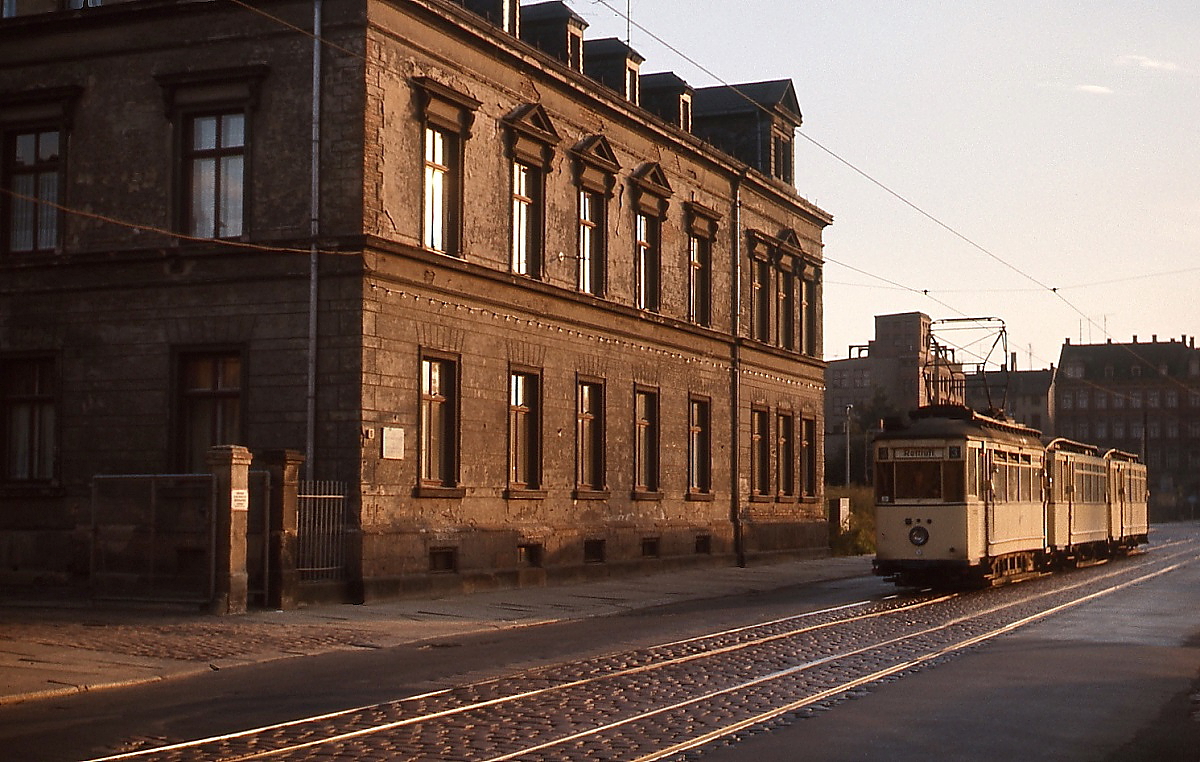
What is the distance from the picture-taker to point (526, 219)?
100 ft

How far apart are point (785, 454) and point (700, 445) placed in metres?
7.03

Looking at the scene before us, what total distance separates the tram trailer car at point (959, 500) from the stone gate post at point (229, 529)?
1355 centimetres

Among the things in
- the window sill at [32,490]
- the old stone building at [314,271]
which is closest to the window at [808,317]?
the old stone building at [314,271]

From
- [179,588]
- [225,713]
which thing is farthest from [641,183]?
[225,713]

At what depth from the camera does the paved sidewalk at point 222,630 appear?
598 inches

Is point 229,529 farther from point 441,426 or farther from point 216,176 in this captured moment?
point 216,176

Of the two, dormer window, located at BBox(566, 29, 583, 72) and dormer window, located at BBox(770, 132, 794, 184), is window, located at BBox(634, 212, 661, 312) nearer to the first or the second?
dormer window, located at BBox(566, 29, 583, 72)

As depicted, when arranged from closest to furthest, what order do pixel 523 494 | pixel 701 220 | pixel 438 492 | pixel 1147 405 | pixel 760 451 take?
pixel 438 492 < pixel 523 494 < pixel 701 220 < pixel 760 451 < pixel 1147 405

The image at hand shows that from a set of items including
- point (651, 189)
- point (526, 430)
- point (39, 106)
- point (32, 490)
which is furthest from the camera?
→ point (651, 189)

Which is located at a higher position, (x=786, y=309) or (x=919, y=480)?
(x=786, y=309)

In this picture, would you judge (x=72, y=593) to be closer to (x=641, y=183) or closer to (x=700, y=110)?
(x=641, y=183)

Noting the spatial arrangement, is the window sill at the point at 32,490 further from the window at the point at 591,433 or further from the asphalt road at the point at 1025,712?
the asphalt road at the point at 1025,712

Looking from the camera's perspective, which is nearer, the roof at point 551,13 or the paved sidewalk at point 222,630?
the paved sidewalk at point 222,630

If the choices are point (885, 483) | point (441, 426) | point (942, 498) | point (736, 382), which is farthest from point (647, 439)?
point (441, 426)
